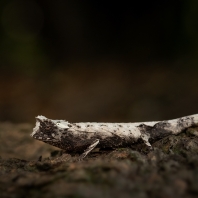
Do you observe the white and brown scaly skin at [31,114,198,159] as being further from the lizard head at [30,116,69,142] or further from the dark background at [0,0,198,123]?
the dark background at [0,0,198,123]

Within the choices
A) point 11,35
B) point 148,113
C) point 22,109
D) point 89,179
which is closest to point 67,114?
point 22,109

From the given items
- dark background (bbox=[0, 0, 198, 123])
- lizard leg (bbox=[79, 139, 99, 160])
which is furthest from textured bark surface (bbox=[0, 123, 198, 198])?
dark background (bbox=[0, 0, 198, 123])

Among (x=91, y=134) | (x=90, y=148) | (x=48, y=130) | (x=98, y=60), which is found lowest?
(x=90, y=148)

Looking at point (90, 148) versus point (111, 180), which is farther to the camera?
point (90, 148)

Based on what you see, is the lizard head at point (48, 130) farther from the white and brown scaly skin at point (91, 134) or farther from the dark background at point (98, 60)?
the dark background at point (98, 60)

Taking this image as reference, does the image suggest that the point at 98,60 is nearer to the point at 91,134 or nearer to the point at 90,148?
the point at 91,134

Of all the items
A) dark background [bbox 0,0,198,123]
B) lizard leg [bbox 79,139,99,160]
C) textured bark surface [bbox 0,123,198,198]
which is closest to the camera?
textured bark surface [bbox 0,123,198,198]

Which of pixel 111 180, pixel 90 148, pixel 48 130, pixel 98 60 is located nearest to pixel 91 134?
pixel 90 148
